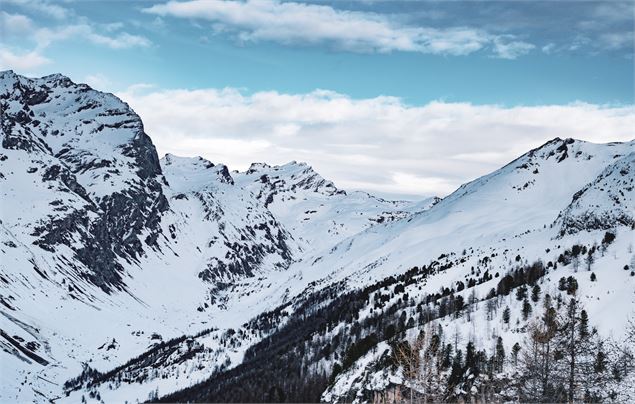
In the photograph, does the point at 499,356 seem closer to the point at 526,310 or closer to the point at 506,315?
the point at 506,315

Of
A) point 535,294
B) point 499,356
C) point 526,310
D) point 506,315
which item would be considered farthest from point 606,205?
point 499,356

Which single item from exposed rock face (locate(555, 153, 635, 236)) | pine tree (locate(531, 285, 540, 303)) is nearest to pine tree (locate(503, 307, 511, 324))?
pine tree (locate(531, 285, 540, 303))

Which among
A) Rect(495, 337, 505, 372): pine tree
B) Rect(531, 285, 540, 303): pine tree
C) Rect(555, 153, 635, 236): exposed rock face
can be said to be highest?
Rect(555, 153, 635, 236): exposed rock face

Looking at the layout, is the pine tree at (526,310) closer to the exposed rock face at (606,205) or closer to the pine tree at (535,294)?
the pine tree at (535,294)

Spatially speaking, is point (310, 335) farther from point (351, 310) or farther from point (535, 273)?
point (535, 273)

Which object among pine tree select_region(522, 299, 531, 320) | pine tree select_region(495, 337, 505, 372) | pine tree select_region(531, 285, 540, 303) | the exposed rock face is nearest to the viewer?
pine tree select_region(495, 337, 505, 372)

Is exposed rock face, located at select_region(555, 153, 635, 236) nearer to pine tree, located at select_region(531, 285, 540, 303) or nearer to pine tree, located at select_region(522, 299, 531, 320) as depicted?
pine tree, located at select_region(531, 285, 540, 303)

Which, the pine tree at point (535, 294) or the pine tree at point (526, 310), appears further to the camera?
the pine tree at point (535, 294)

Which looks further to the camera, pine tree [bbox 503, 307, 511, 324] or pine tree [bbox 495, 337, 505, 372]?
pine tree [bbox 503, 307, 511, 324]

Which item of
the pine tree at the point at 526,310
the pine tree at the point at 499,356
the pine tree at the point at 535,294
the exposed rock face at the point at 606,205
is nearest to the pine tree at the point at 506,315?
the pine tree at the point at 526,310

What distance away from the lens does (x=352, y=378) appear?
347 feet

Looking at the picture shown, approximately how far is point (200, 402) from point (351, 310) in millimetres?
48596

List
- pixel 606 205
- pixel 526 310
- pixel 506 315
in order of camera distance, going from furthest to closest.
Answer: pixel 606 205
pixel 506 315
pixel 526 310

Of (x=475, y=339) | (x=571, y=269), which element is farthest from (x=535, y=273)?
(x=475, y=339)
